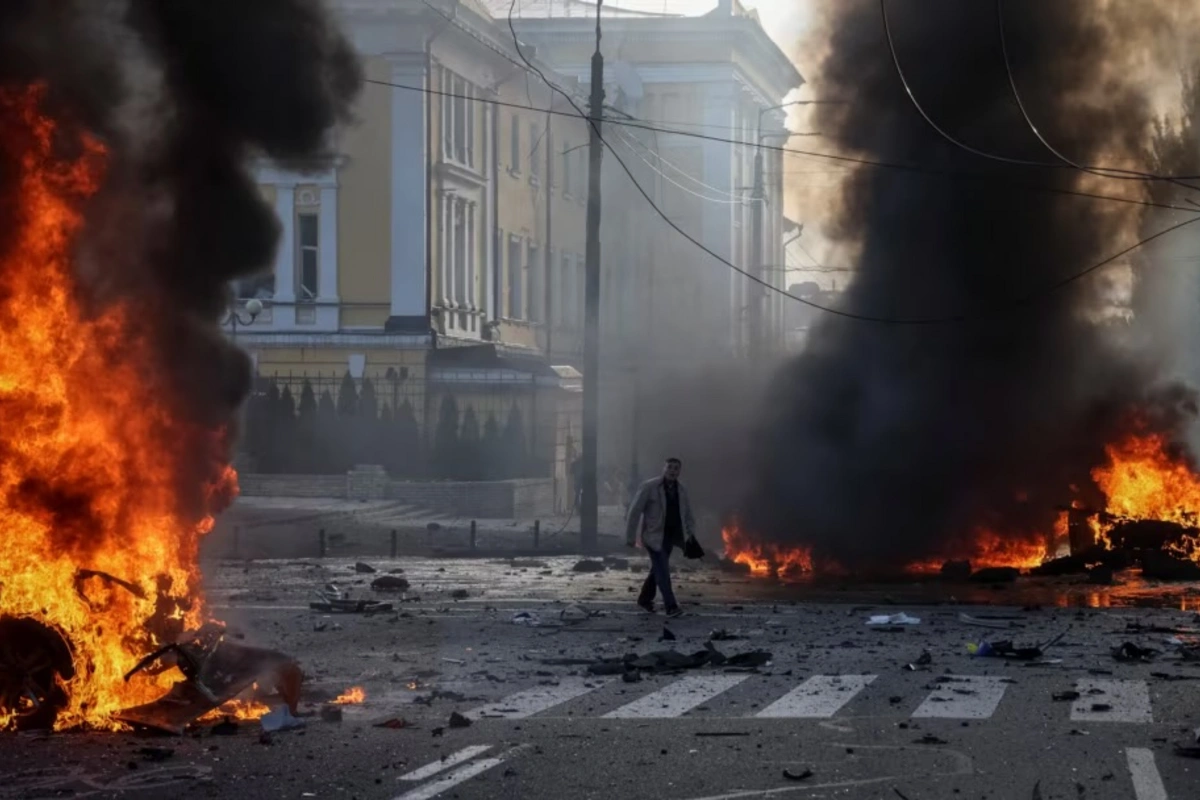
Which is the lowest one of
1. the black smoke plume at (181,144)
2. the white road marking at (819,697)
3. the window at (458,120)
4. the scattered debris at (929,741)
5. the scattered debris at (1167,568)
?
the white road marking at (819,697)

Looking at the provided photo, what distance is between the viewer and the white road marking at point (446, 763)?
8.98m

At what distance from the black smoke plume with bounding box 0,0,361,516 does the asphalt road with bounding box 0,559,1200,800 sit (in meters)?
2.34

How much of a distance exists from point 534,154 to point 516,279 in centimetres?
371

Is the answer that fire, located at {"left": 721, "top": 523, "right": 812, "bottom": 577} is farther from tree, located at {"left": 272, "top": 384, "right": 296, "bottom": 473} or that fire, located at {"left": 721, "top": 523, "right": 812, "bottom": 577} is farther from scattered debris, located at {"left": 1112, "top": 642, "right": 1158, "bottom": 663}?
tree, located at {"left": 272, "top": 384, "right": 296, "bottom": 473}

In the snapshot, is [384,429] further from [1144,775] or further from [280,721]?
[1144,775]

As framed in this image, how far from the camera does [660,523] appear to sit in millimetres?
18484

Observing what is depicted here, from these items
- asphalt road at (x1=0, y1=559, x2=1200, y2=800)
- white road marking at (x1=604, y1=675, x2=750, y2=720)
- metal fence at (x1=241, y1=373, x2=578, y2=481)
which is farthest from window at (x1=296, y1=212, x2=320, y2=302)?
white road marking at (x1=604, y1=675, x2=750, y2=720)

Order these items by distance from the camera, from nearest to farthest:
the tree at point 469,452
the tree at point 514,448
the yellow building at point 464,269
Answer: the tree at point 469,452
the yellow building at point 464,269
the tree at point 514,448

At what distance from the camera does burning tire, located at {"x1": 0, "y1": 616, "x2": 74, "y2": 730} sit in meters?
10.3

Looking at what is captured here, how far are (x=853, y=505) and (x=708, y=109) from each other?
118ft

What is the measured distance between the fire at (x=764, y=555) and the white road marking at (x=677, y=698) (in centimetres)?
1170

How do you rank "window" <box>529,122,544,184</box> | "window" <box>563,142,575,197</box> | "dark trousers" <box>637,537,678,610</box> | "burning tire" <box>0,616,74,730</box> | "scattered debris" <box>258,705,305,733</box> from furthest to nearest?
"window" <box>563,142,575,197</box> → "window" <box>529,122,544,184</box> → "dark trousers" <box>637,537,678,610</box> → "scattered debris" <box>258,705,305,733</box> → "burning tire" <box>0,616,74,730</box>

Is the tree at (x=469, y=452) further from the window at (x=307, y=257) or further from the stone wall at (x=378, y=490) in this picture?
the window at (x=307, y=257)

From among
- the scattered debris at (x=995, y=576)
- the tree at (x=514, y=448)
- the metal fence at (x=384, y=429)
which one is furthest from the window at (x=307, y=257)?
the scattered debris at (x=995, y=576)
